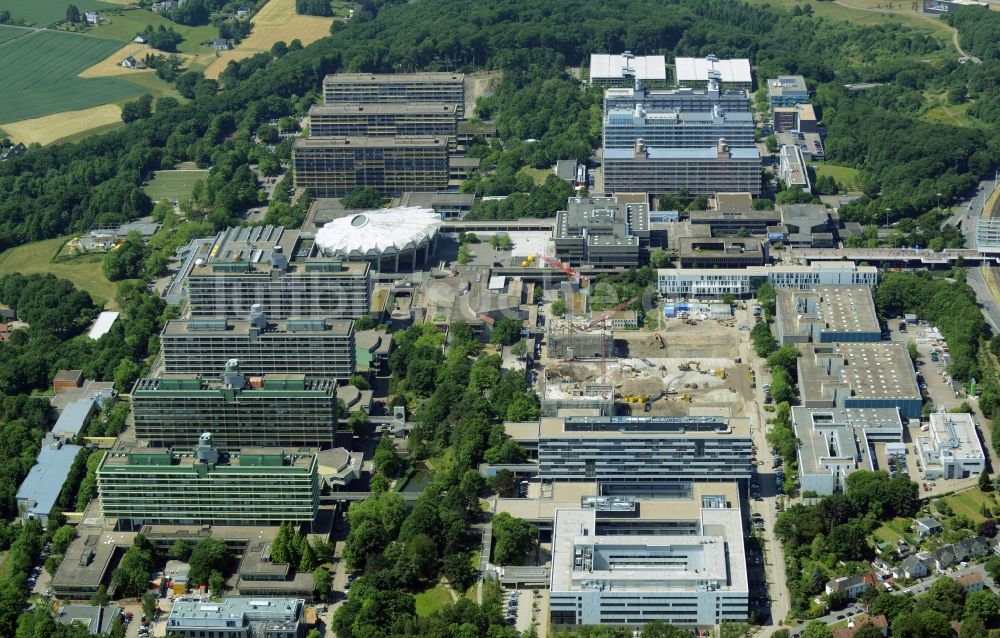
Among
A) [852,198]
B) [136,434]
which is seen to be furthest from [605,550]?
[852,198]

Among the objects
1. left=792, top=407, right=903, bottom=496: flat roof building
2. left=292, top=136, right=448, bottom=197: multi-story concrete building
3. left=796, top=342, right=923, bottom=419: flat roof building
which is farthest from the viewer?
left=292, top=136, right=448, bottom=197: multi-story concrete building

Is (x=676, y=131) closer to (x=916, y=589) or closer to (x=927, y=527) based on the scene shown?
(x=927, y=527)

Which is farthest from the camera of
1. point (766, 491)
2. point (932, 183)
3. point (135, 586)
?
point (932, 183)

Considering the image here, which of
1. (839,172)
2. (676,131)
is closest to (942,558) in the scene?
(676,131)

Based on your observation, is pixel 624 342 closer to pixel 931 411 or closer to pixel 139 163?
pixel 931 411

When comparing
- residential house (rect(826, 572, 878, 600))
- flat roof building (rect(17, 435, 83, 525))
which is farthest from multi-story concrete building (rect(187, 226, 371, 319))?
residential house (rect(826, 572, 878, 600))

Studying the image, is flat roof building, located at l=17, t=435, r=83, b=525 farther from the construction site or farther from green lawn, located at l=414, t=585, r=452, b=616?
the construction site

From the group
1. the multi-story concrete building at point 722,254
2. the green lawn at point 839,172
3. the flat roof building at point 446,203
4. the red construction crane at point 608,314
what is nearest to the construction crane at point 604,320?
the red construction crane at point 608,314
